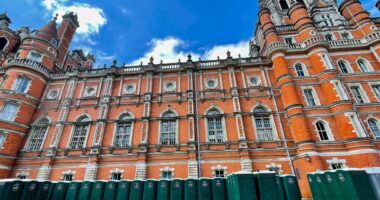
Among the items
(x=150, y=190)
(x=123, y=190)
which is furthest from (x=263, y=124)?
(x=123, y=190)

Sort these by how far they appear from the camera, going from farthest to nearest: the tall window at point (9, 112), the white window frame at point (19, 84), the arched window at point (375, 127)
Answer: the white window frame at point (19, 84)
the tall window at point (9, 112)
the arched window at point (375, 127)

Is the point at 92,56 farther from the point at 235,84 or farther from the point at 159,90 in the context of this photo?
the point at 235,84

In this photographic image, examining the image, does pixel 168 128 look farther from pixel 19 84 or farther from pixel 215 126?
pixel 19 84

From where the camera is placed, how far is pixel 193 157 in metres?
18.5

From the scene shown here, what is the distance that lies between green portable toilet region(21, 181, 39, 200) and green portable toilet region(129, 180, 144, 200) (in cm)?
591

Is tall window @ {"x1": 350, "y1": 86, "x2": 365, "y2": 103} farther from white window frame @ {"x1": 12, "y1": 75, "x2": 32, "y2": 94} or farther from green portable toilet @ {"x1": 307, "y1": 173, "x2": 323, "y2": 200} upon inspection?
white window frame @ {"x1": 12, "y1": 75, "x2": 32, "y2": 94}

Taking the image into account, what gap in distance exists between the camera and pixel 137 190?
11695mm

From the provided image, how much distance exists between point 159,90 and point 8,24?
32.4 meters

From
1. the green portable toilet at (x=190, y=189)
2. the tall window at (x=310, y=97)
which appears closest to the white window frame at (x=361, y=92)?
the tall window at (x=310, y=97)

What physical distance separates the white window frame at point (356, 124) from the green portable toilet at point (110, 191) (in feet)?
65.6

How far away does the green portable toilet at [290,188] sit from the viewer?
10.7m

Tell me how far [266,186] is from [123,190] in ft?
27.4

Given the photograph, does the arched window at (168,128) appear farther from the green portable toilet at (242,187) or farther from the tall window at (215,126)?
the green portable toilet at (242,187)

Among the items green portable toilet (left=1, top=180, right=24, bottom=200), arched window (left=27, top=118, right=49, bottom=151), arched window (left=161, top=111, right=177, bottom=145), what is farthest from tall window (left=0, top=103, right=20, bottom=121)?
arched window (left=161, top=111, right=177, bottom=145)
